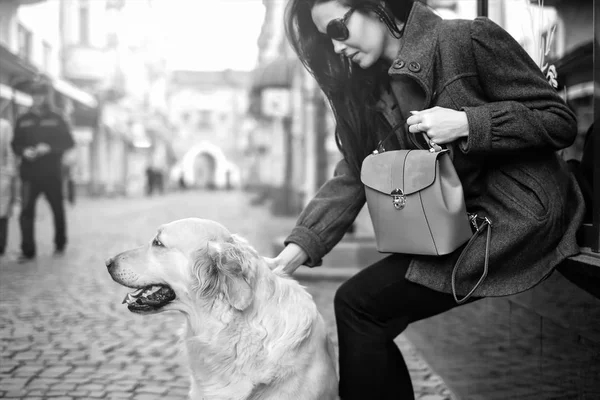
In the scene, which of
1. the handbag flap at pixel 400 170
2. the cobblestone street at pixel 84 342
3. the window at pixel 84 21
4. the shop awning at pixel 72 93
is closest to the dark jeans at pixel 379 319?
the handbag flap at pixel 400 170

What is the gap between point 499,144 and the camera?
2100 millimetres

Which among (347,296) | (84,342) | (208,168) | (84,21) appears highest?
(84,21)

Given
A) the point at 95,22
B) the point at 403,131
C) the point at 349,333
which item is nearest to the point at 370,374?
the point at 349,333

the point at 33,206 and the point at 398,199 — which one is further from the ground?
the point at 398,199

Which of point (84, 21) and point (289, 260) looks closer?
point (289, 260)

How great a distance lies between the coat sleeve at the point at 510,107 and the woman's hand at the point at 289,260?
80 cm

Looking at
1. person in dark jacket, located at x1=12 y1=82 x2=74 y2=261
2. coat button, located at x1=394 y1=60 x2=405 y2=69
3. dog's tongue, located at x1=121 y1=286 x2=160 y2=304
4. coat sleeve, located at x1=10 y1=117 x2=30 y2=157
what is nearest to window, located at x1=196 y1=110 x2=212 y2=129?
person in dark jacket, located at x1=12 y1=82 x2=74 y2=261

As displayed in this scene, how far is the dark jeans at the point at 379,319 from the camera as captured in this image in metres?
2.29

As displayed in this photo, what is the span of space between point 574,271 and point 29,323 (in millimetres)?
3891

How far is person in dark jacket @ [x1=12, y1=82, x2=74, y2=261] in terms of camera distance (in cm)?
899

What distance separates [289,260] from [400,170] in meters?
0.66

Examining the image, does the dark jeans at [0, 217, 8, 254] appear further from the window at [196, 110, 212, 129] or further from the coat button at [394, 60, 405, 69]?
the window at [196, 110, 212, 129]

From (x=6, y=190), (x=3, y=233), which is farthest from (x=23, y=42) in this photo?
(x=3, y=233)

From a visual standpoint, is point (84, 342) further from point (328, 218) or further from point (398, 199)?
point (398, 199)
